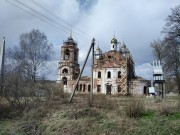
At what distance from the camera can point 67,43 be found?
69.9 m

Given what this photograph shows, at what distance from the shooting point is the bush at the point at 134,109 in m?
16.6

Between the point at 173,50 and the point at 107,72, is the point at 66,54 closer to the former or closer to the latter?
the point at 107,72

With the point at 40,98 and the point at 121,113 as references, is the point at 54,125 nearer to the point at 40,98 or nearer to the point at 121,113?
the point at 121,113

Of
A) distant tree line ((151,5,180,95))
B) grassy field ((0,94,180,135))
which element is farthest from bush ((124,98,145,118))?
distant tree line ((151,5,180,95))

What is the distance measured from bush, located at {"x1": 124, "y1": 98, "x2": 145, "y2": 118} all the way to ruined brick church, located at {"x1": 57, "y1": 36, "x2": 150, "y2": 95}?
44.4 meters

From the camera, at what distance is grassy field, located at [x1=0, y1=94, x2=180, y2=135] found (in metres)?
14.7

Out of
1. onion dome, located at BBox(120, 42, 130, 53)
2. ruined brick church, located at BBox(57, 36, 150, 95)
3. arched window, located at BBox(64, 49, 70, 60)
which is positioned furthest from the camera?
onion dome, located at BBox(120, 42, 130, 53)

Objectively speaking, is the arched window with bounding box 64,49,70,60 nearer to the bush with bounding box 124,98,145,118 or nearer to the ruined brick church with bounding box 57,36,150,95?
the ruined brick church with bounding box 57,36,150,95

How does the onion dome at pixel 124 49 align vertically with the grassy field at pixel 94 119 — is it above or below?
above

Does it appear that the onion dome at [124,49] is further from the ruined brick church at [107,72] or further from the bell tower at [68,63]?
the bell tower at [68,63]

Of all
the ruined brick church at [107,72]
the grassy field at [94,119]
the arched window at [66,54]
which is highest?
the arched window at [66,54]

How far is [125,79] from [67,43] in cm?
1564

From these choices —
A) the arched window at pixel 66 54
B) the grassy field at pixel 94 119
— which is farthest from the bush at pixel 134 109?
the arched window at pixel 66 54

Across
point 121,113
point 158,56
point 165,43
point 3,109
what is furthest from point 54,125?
point 158,56
